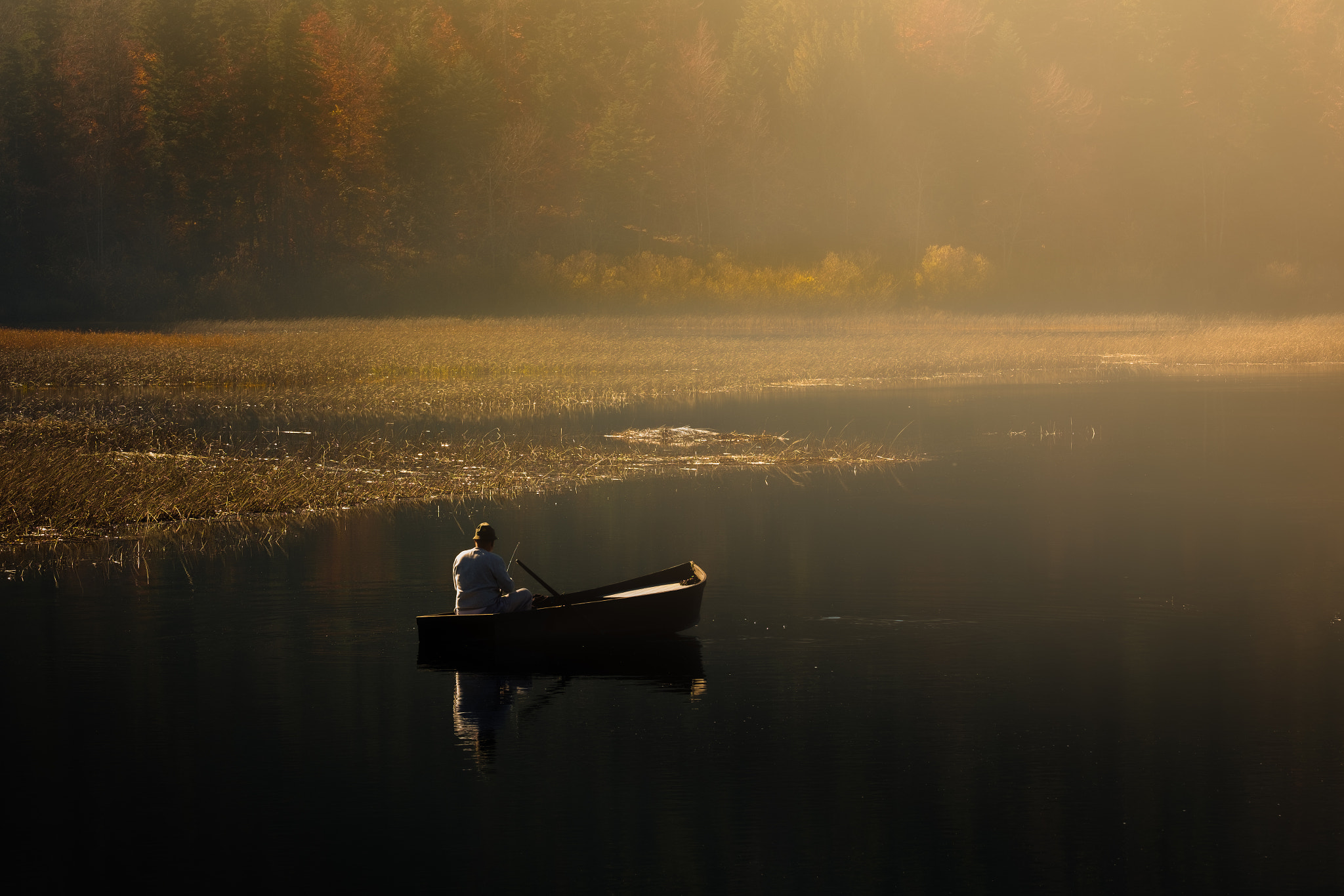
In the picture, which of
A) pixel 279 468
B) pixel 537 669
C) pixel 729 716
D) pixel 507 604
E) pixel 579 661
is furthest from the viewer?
pixel 279 468

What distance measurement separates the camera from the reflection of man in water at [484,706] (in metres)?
12.8

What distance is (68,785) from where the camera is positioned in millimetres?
11711

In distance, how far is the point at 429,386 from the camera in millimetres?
43750

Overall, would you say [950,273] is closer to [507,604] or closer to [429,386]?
[429,386]

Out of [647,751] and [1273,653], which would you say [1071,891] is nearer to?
[647,751]

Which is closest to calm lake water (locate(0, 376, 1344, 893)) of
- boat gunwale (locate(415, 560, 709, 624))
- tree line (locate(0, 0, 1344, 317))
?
boat gunwale (locate(415, 560, 709, 624))

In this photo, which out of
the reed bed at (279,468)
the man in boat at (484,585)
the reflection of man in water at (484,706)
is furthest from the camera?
the reed bed at (279,468)

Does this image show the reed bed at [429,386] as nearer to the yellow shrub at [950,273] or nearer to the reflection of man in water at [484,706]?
the yellow shrub at [950,273]

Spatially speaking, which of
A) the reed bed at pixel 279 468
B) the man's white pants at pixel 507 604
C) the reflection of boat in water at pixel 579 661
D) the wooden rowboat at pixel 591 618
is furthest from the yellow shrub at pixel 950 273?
the man's white pants at pixel 507 604

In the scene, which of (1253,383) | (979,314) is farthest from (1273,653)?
(979,314)

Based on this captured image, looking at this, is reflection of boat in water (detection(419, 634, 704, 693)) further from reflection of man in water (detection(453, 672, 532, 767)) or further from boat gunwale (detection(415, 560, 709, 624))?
boat gunwale (detection(415, 560, 709, 624))

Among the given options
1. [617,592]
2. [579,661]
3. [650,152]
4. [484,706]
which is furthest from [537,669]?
[650,152]

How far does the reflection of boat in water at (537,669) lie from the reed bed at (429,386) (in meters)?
9.45

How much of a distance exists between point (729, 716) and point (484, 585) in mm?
3066
